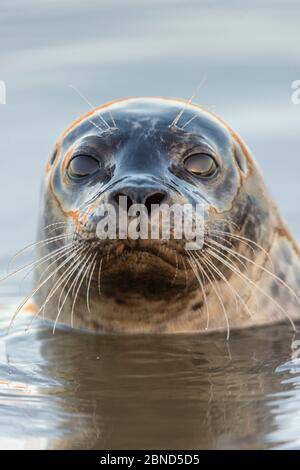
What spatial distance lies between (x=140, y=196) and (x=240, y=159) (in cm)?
134

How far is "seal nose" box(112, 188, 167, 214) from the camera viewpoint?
19.7 feet

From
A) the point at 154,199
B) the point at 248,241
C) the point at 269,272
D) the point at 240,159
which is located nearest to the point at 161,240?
the point at 154,199

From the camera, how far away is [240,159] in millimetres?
7227

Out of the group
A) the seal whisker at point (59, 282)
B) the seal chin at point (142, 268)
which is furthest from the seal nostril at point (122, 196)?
the seal whisker at point (59, 282)

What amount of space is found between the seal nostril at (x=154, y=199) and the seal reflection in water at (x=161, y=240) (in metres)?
0.02

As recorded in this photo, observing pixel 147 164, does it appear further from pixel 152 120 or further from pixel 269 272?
pixel 269 272

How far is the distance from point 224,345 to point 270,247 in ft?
2.58

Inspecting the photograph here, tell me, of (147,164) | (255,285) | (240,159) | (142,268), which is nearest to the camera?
(142,268)

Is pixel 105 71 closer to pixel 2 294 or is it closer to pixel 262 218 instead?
pixel 2 294

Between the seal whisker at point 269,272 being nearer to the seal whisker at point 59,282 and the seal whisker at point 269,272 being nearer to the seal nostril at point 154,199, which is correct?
the seal nostril at point 154,199

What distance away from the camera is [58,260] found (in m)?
7.02

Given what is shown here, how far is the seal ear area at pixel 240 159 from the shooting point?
718 cm

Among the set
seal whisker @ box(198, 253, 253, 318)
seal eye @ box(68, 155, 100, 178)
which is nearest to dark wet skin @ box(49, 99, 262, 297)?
seal eye @ box(68, 155, 100, 178)

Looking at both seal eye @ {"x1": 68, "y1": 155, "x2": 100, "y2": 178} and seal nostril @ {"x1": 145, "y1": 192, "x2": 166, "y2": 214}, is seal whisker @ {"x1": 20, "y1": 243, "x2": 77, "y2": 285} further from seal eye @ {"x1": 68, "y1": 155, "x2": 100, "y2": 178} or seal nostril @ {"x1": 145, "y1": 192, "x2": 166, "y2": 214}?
seal nostril @ {"x1": 145, "y1": 192, "x2": 166, "y2": 214}
